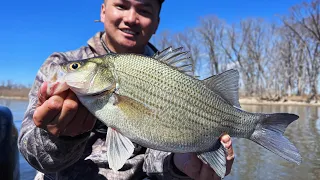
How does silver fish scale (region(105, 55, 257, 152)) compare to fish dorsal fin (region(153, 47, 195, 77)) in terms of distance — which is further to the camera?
fish dorsal fin (region(153, 47, 195, 77))

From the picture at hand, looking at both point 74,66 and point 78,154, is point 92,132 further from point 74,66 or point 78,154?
point 74,66

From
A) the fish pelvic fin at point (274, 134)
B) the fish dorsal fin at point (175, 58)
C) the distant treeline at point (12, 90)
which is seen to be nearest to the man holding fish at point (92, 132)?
the fish pelvic fin at point (274, 134)

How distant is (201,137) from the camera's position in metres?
2.21

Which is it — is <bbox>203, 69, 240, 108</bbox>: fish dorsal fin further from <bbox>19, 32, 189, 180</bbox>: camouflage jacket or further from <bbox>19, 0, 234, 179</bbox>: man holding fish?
<bbox>19, 32, 189, 180</bbox>: camouflage jacket

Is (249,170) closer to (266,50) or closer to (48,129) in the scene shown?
(48,129)

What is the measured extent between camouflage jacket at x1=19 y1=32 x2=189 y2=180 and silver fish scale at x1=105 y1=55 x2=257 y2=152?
24.5 inches

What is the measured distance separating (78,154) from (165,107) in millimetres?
921

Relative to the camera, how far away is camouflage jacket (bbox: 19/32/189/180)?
2438 millimetres

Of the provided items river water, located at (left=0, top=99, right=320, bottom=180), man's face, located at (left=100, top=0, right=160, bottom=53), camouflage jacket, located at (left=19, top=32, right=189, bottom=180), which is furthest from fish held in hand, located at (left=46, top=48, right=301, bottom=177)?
river water, located at (left=0, top=99, right=320, bottom=180)

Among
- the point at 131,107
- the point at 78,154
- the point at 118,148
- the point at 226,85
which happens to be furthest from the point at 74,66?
the point at 226,85

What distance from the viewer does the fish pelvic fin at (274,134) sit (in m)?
2.28

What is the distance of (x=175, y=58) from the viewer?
2320 mm

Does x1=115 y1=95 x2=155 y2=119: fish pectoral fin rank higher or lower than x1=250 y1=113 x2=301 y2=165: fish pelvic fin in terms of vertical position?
higher

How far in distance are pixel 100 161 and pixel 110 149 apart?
1149 millimetres
